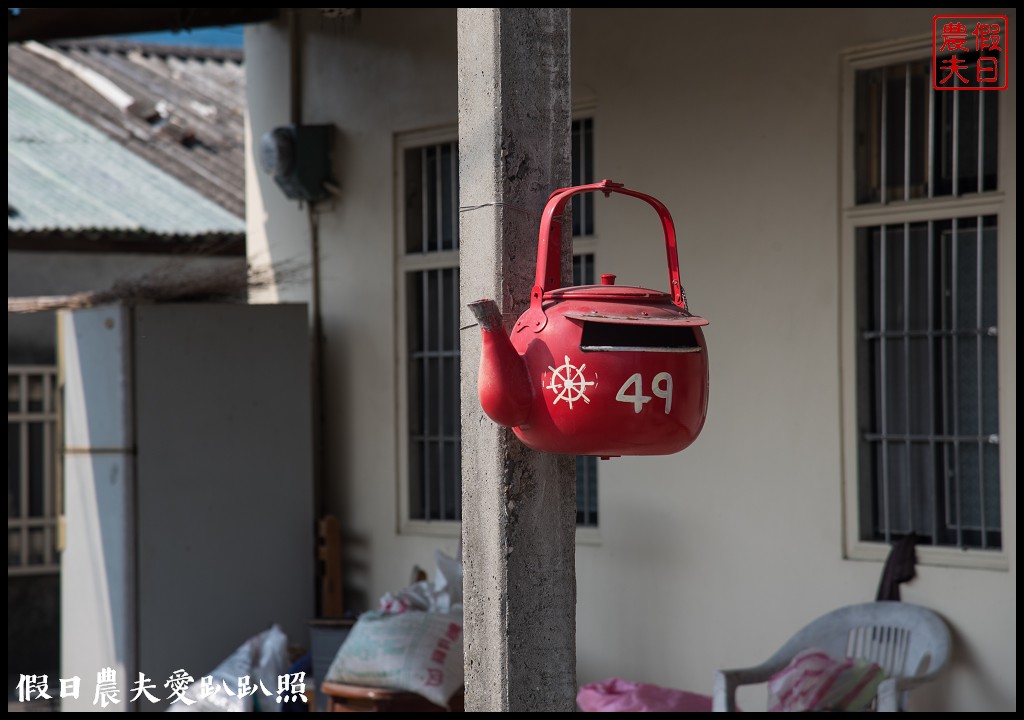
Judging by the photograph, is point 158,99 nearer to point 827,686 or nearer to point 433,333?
point 433,333

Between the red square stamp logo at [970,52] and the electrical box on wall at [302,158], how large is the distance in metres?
3.41

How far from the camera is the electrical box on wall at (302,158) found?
6.65m

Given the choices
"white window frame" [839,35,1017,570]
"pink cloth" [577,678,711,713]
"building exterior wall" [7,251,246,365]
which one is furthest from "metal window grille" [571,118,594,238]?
"building exterior wall" [7,251,246,365]

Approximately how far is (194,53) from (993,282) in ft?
35.2

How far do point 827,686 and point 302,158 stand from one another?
13.3 feet

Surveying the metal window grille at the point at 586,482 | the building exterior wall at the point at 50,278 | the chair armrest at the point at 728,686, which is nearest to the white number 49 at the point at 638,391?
the chair armrest at the point at 728,686

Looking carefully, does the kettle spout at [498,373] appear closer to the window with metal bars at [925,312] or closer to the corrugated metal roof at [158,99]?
the window with metal bars at [925,312]

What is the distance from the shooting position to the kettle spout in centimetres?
235

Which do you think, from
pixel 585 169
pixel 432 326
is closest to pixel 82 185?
pixel 432 326

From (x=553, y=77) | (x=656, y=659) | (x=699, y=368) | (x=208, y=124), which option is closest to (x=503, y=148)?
(x=553, y=77)

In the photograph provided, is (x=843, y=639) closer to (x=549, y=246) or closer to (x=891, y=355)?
(x=891, y=355)

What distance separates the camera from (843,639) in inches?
179

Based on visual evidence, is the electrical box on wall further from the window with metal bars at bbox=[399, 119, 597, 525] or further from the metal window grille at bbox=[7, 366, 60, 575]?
the metal window grille at bbox=[7, 366, 60, 575]

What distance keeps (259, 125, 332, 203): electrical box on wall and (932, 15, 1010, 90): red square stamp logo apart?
341 cm
